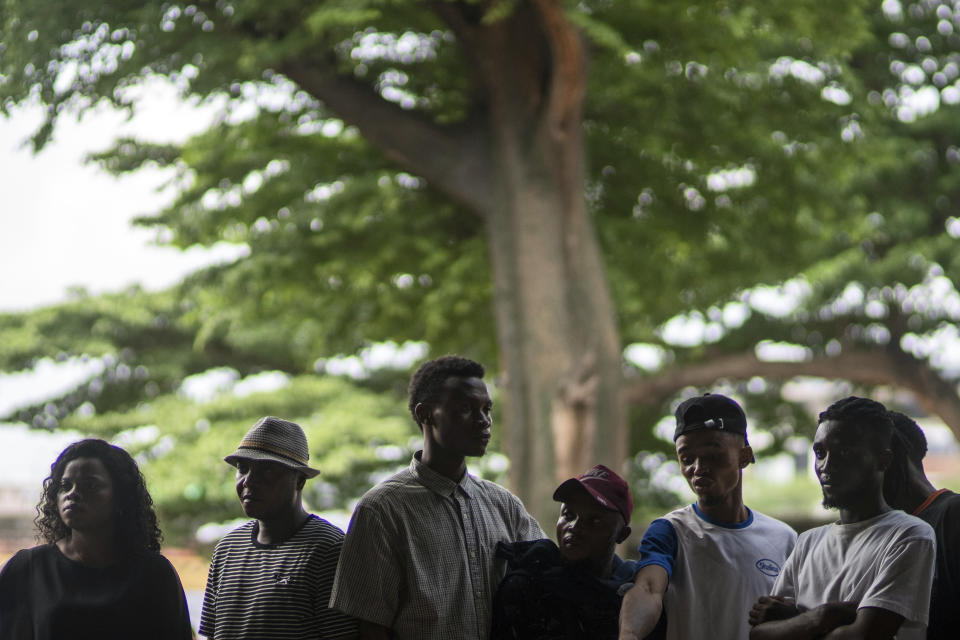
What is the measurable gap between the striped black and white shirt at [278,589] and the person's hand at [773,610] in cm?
106

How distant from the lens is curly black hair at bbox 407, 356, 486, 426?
130 inches

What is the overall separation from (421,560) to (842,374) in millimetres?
11385

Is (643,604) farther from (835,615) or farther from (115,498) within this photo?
(115,498)

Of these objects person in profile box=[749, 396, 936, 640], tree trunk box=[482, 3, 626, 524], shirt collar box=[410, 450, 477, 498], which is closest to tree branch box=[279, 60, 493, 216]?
tree trunk box=[482, 3, 626, 524]

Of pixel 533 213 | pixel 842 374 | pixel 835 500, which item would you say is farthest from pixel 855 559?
pixel 842 374

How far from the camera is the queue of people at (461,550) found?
2908mm

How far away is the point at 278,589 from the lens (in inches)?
124

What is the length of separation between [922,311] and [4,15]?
34.0 feet

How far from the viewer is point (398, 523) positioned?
3.19m

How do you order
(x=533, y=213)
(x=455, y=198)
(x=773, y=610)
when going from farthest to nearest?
(x=455, y=198) < (x=533, y=213) < (x=773, y=610)

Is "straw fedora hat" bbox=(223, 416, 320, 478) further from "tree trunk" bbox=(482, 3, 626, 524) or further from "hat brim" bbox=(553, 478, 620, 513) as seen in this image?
"tree trunk" bbox=(482, 3, 626, 524)

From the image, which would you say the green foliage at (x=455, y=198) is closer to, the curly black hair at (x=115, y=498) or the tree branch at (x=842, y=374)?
the tree branch at (x=842, y=374)

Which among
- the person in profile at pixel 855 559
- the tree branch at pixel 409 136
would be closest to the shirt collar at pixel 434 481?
the person in profile at pixel 855 559

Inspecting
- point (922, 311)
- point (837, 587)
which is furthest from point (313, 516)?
point (922, 311)
